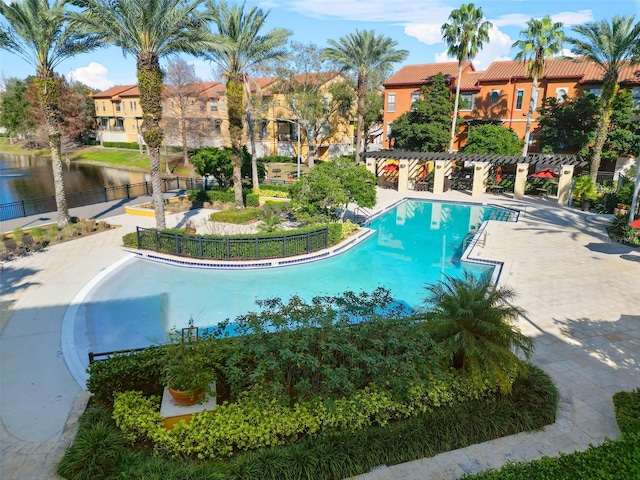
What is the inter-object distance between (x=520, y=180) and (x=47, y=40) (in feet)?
96.4

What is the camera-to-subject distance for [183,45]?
18.7m

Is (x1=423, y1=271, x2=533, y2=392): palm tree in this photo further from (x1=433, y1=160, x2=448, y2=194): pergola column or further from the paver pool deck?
(x1=433, y1=160, x2=448, y2=194): pergola column

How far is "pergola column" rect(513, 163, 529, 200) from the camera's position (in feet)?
103

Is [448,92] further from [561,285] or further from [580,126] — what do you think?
[561,285]

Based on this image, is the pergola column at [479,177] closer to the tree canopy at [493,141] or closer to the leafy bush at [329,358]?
the tree canopy at [493,141]

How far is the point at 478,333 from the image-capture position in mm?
8250

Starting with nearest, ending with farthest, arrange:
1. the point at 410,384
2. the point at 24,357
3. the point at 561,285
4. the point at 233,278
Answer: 1. the point at 410,384
2. the point at 24,357
3. the point at 561,285
4. the point at 233,278

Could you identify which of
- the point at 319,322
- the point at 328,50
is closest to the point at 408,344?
the point at 319,322

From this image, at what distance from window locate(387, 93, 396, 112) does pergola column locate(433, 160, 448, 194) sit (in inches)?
505

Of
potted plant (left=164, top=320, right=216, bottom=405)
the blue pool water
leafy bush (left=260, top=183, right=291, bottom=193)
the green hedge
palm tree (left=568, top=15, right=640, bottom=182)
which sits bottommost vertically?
the blue pool water

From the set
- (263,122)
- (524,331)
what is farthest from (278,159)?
(524,331)

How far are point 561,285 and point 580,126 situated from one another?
2457cm

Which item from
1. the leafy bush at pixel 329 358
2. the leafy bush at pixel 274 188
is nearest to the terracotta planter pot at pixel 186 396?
the leafy bush at pixel 329 358

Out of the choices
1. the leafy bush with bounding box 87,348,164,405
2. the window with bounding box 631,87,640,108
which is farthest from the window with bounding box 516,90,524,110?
the leafy bush with bounding box 87,348,164,405
